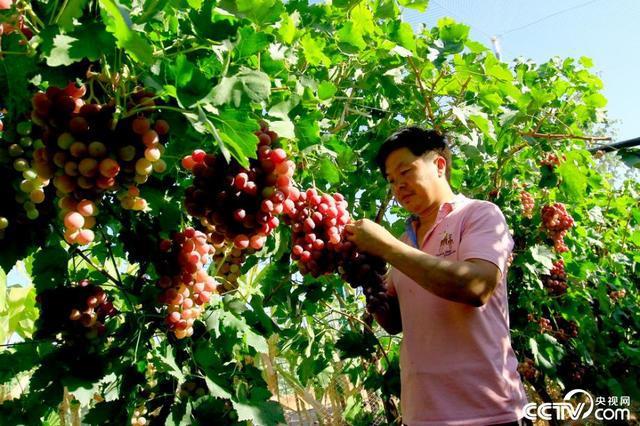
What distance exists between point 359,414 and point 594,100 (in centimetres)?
262

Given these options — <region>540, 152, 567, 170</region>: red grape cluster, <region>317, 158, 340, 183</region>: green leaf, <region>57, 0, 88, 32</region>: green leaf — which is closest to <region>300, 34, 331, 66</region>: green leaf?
<region>317, 158, 340, 183</region>: green leaf

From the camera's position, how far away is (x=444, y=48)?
2.11 meters

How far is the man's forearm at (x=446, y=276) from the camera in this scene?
128 cm

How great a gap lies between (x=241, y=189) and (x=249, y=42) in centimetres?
33

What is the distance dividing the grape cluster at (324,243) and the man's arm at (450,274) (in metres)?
0.15

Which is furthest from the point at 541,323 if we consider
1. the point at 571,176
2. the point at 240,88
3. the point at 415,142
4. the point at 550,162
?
the point at 240,88

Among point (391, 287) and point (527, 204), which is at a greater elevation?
point (527, 204)

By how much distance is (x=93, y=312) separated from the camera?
1408 mm

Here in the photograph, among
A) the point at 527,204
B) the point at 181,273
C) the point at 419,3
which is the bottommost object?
the point at 181,273

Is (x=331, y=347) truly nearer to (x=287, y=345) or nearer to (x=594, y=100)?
(x=287, y=345)

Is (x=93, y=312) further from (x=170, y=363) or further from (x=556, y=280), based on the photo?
(x=556, y=280)

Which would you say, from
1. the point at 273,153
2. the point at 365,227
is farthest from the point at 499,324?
the point at 273,153

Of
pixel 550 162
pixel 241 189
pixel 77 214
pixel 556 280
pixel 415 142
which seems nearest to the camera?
pixel 77 214

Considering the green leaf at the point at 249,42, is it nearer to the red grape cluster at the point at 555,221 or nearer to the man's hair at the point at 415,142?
the man's hair at the point at 415,142
